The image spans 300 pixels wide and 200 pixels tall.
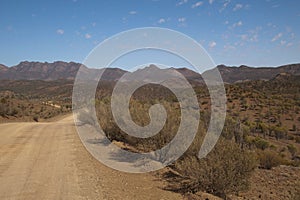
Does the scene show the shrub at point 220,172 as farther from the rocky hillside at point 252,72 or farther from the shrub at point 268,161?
the rocky hillside at point 252,72

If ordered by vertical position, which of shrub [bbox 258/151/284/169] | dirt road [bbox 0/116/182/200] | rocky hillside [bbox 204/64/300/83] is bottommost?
shrub [bbox 258/151/284/169]

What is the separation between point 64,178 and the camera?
887cm

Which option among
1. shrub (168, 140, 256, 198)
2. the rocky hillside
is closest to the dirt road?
shrub (168, 140, 256, 198)

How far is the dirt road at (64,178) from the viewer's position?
301 inches

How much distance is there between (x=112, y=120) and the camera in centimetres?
1559

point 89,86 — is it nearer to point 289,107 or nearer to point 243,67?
point 289,107

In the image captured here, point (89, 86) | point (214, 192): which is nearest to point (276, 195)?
point (214, 192)

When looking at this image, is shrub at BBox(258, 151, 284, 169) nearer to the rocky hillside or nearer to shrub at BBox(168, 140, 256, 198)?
shrub at BBox(168, 140, 256, 198)

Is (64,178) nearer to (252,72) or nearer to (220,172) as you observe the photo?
(220,172)

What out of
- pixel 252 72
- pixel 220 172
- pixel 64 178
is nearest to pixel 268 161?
pixel 220 172

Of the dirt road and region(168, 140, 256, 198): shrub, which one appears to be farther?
region(168, 140, 256, 198): shrub

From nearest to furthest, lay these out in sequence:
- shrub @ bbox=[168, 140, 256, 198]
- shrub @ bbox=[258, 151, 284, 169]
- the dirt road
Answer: the dirt road → shrub @ bbox=[168, 140, 256, 198] → shrub @ bbox=[258, 151, 284, 169]

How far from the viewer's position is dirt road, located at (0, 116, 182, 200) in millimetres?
7645

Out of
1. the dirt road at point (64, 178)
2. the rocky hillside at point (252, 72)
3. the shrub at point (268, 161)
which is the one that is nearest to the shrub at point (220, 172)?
the dirt road at point (64, 178)
